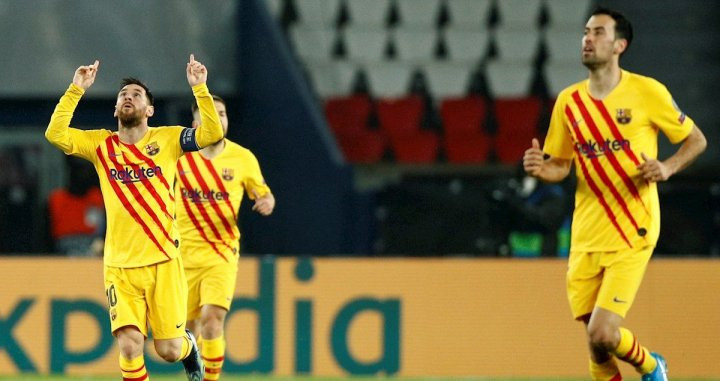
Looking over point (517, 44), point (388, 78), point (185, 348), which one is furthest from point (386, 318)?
point (517, 44)

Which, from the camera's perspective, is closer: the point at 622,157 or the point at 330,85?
the point at 622,157

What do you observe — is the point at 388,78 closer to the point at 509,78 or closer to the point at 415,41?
the point at 415,41

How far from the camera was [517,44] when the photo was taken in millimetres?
16125

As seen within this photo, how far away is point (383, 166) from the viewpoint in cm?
1505

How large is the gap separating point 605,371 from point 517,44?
26.7 ft

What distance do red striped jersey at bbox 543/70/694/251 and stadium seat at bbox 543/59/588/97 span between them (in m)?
7.63

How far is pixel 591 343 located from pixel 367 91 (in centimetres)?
801

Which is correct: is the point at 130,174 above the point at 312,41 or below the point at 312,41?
below

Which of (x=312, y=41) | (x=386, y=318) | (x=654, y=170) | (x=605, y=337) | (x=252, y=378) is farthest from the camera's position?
(x=312, y=41)

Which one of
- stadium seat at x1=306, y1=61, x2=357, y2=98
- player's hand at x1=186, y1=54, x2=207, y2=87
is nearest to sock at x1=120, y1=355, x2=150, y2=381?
player's hand at x1=186, y1=54, x2=207, y2=87

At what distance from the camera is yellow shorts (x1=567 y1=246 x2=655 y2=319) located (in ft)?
26.3

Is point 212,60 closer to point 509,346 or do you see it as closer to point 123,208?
point 509,346

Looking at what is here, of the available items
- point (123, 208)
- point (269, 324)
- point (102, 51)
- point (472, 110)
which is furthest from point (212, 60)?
point (123, 208)

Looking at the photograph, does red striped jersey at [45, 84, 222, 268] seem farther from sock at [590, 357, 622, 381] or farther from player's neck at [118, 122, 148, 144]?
sock at [590, 357, 622, 381]
